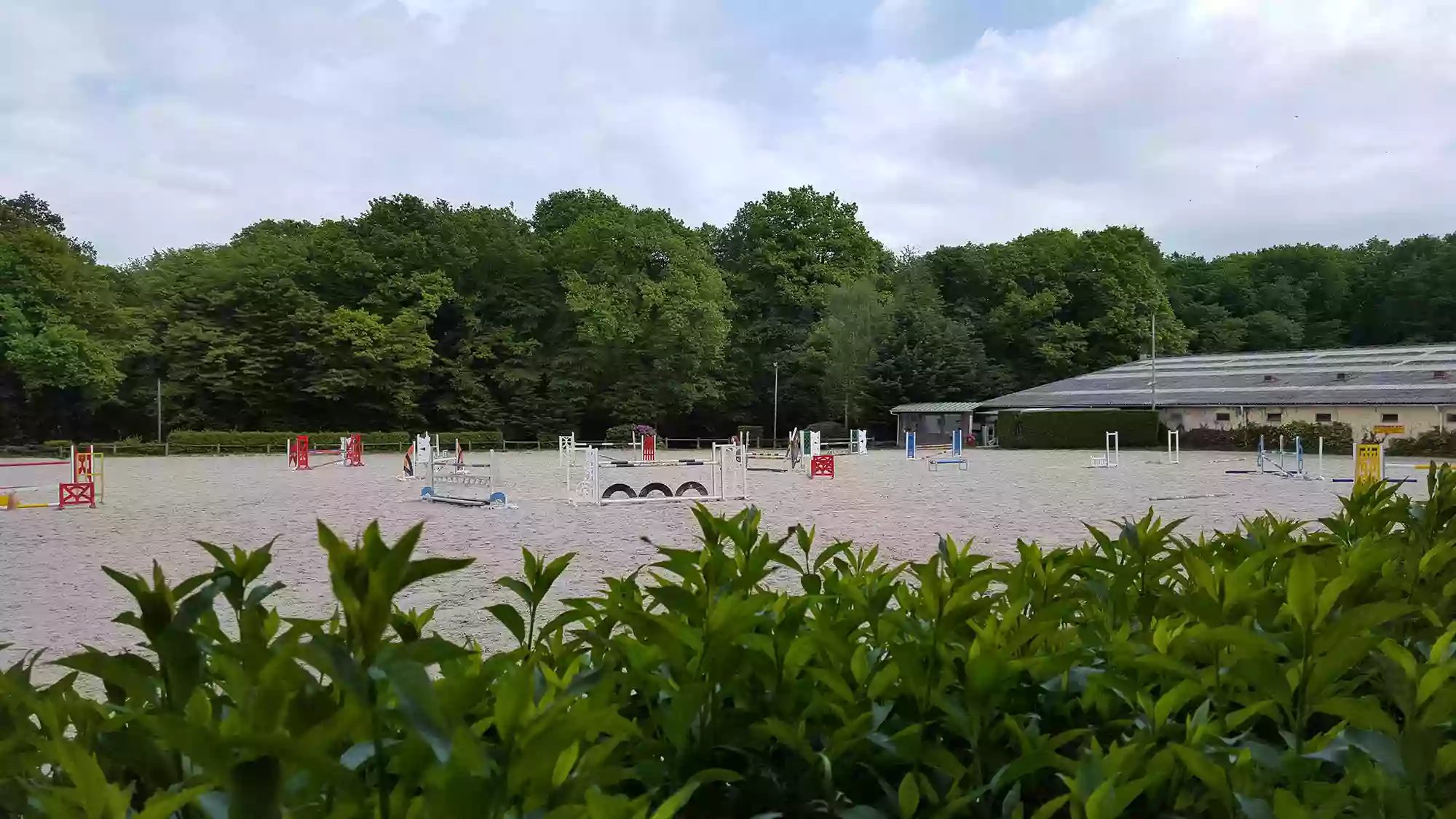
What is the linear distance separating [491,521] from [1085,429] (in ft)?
135

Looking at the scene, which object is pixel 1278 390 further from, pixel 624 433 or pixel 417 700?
pixel 417 700

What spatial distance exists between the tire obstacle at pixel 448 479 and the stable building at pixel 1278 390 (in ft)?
127

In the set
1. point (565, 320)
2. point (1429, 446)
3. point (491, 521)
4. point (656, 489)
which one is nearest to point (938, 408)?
point (565, 320)

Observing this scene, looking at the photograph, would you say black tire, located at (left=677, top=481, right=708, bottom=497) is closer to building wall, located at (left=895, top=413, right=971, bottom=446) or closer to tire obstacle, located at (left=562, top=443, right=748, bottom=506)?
tire obstacle, located at (left=562, top=443, right=748, bottom=506)

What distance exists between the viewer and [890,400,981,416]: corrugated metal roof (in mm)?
57250

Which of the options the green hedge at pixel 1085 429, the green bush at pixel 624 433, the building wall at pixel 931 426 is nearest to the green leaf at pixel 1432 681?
the green hedge at pixel 1085 429

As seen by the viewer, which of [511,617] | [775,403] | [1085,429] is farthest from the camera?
[775,403]

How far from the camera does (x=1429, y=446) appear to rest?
133 feet

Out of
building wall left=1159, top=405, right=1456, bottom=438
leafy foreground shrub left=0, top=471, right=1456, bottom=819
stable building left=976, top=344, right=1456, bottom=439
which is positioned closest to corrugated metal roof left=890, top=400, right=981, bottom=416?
stable building left=976, top=344, right=1456, bottom=439

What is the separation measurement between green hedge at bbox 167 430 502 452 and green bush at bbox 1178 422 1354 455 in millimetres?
36723

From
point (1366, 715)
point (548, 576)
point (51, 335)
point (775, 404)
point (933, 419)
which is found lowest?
point (1366, 715)

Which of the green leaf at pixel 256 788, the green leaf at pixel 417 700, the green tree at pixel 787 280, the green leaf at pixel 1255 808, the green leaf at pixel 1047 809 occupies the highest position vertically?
the green tree at pixel 787 280

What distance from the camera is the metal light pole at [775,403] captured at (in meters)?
58.7

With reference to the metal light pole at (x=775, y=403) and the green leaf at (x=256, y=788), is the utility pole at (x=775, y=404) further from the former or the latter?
the green leaf at (x=256, y=788)
